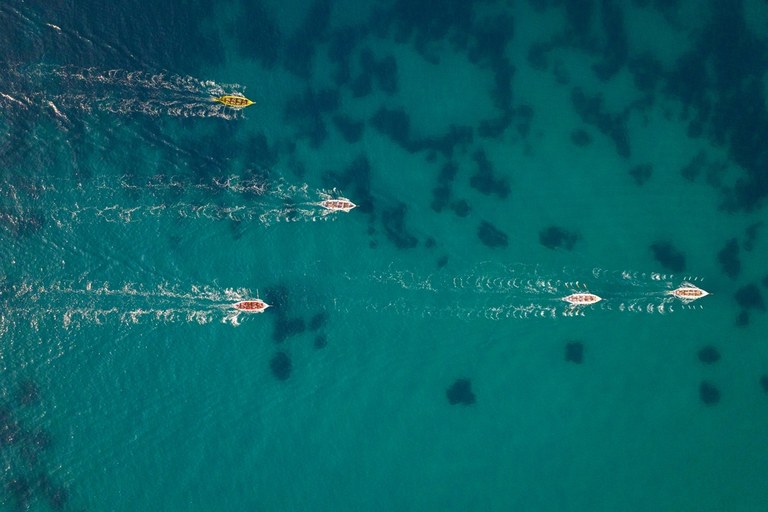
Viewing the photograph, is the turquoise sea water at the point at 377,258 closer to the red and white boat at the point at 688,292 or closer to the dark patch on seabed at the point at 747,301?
the dark patch on seabed at the point at 747,301

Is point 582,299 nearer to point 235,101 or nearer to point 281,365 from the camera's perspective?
point 281,365

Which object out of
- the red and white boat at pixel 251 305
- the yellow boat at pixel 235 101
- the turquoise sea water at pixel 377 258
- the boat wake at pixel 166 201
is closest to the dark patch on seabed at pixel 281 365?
the turquoise sea water at pixel 377 258

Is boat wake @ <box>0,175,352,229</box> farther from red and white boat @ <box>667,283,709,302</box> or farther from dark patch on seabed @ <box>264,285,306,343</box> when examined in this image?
red and white boat @ <box>667,283,709,302</box>

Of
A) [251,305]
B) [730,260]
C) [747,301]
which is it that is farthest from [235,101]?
[747,301]

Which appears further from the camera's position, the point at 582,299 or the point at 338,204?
the point at 582,299

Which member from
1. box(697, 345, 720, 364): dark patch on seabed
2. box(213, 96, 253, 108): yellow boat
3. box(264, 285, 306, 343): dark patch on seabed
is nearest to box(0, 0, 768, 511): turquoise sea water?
box(264, 285, 306, 343): dark patch on seabed

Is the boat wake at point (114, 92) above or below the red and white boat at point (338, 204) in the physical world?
above
